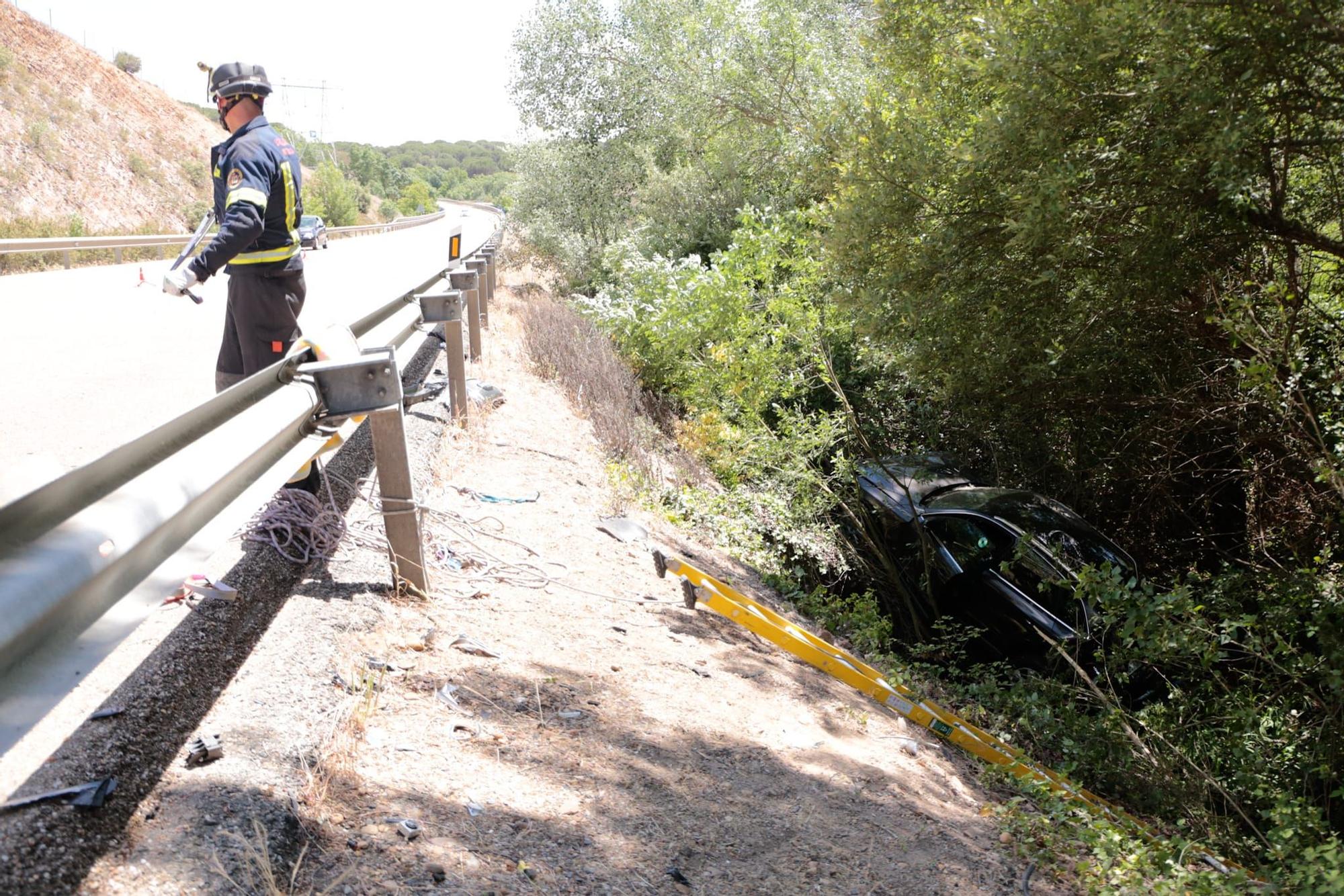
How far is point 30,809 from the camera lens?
2070 millimetres

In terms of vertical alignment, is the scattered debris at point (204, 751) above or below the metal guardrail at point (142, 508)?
below

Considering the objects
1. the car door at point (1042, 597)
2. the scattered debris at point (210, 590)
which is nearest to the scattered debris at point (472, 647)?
the scattered debris at point (210, 590)

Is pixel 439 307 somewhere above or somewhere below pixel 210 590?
above

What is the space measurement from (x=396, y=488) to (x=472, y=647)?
2.23 feet

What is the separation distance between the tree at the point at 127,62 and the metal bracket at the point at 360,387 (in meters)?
54.6

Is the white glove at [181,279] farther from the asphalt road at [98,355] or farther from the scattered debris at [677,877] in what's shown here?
the scattered debris at [677,877]

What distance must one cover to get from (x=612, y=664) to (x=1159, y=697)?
445 centimetres

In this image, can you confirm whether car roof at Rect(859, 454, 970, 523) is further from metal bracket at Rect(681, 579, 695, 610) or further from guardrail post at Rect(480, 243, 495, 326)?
guardrail post at Rect(480, 243, 495, 326)

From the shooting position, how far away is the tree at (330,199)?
53.5 meters

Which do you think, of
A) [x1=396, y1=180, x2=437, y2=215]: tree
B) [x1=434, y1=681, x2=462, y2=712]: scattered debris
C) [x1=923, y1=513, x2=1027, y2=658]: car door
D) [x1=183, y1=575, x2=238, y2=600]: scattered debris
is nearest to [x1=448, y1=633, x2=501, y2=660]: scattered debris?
[x1=434, y1=681, x2=462, y2=712]: scattered debris

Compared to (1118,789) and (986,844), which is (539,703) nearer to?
(986,844)

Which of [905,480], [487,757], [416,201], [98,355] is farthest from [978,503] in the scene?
[416,201]

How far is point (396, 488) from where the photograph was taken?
3.75m

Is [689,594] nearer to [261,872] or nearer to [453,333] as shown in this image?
[453,333]
